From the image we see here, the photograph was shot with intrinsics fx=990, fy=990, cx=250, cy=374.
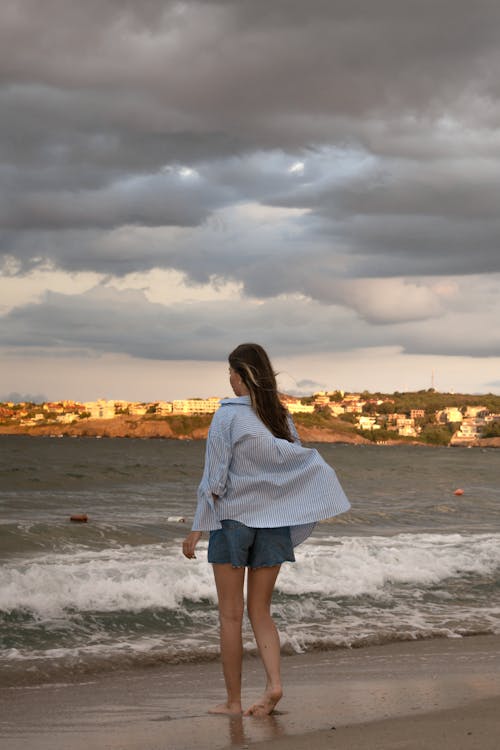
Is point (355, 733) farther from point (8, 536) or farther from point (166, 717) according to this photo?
point (8, 536)

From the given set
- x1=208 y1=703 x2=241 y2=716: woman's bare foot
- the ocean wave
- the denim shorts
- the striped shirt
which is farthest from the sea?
the striped shirt

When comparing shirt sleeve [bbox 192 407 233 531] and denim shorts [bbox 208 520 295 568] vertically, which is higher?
shirt sleeve [bbox 192 407 233 531]

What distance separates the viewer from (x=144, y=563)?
1157 centimetres

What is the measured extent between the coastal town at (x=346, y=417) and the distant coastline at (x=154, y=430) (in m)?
0.15

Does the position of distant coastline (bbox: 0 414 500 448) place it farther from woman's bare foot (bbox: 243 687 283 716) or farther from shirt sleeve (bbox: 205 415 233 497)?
shirt sleeve (bbox: 205 415 233 497)

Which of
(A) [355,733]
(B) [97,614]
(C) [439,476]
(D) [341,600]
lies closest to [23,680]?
(B) [97,614]

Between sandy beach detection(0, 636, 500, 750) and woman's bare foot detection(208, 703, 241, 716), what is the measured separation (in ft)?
0.24

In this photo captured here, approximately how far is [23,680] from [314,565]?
5370 millimetres

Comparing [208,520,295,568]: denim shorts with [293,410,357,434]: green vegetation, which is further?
[293,410,357,434]: green vegetation

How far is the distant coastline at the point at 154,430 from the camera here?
14050cm

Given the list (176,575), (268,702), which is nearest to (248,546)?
(268,702)

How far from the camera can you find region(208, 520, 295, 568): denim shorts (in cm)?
511

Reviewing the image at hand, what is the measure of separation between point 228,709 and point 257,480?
1279mm

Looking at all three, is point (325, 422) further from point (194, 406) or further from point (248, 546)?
point (248, 546)
